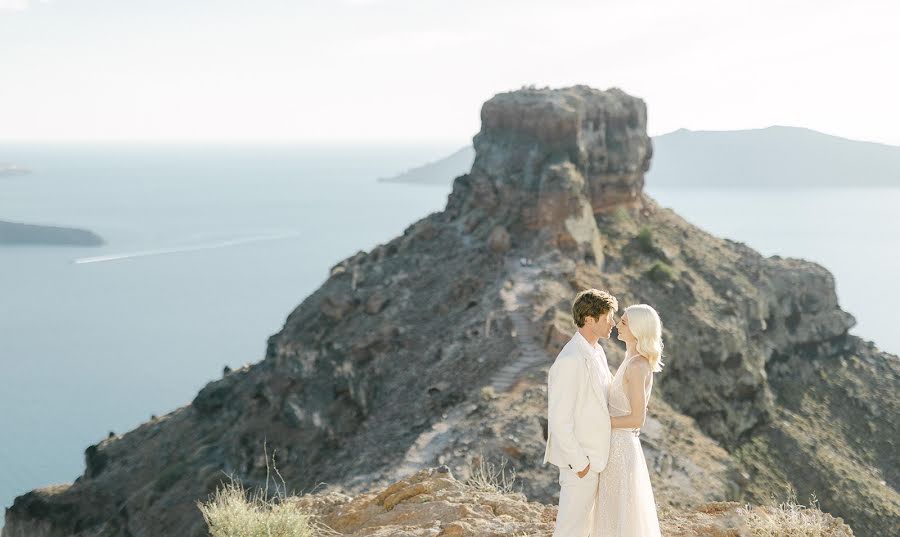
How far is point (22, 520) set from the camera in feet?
136

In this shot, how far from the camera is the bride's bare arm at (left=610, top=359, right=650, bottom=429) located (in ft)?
30.8

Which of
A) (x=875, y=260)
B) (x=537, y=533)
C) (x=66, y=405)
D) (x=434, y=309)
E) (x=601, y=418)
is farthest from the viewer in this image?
(x=875, y=260)

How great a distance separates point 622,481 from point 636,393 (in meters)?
1.04

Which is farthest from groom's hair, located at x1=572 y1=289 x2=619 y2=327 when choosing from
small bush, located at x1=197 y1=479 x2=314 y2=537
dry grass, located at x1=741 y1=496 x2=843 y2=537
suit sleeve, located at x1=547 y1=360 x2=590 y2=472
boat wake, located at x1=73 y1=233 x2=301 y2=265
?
boat wake, located at x1=73 y1=233 x2=301 y2=265

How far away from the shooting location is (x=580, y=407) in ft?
31.1

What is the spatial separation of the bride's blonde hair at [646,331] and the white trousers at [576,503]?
1503 mm

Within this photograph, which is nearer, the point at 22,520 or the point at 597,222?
the point at 22,520

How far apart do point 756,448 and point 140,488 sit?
1242 inches

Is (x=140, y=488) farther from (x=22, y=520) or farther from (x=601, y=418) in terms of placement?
(x=601, y=418)

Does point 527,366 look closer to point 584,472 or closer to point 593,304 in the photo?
point 584,472

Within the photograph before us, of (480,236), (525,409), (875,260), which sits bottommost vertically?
(875,260)

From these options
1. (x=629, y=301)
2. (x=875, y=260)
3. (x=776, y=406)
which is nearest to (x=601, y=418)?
(x=629, y=301)

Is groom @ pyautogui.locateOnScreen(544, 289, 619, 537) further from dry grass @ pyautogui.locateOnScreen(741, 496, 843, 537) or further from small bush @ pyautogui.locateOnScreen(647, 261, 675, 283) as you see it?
small bush @ pyautogui.locateOnScreen(647, 261, 675, 283)

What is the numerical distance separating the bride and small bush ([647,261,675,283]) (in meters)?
42.0
